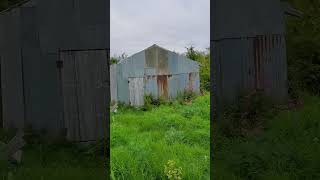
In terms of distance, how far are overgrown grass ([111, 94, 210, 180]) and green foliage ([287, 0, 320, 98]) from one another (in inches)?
314

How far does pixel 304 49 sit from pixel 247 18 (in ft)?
5.85

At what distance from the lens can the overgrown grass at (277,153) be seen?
496 centimetres

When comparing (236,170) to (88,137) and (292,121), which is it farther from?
(88,137)

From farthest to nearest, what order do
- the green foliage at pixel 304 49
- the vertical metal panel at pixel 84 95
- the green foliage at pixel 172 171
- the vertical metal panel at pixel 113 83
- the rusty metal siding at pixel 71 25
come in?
the green foliage at pixel 304 49
the vertical metal panel at pixel 84 95
the rusty metal siding at pixel 71 25
the vertical metal panel at pixel 113 83
the green foliage at pixel 172 171

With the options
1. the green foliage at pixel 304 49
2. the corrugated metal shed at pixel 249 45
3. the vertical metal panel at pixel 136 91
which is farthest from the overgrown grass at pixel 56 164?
the green foliage at pixel 304 49

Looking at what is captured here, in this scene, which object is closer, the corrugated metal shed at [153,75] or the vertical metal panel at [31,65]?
the corrugated metal shed at [153,75]

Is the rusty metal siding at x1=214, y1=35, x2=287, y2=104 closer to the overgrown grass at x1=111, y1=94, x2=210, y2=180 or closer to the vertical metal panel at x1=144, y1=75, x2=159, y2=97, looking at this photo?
the vertical metal panel at x1=144, y1=75, x2=159, y2=97

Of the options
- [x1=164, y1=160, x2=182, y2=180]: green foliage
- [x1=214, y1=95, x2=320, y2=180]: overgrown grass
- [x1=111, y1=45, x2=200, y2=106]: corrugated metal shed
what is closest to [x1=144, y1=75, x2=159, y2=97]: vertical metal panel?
[x1=111, y1=45, x2=200, y2=106]: corrugated metal shed

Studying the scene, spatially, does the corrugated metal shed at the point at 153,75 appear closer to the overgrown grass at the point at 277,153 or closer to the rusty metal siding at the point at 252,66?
the overgrown grass at the point at 277,153

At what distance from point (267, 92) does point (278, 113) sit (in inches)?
35.3

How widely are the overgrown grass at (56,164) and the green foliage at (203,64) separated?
285cm

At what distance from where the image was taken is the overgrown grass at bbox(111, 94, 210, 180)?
6.27ft

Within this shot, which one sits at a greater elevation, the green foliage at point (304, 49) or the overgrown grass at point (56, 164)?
the green foliage at point (304, 49)

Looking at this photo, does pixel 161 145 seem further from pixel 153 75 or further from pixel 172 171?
pixel 153 75
